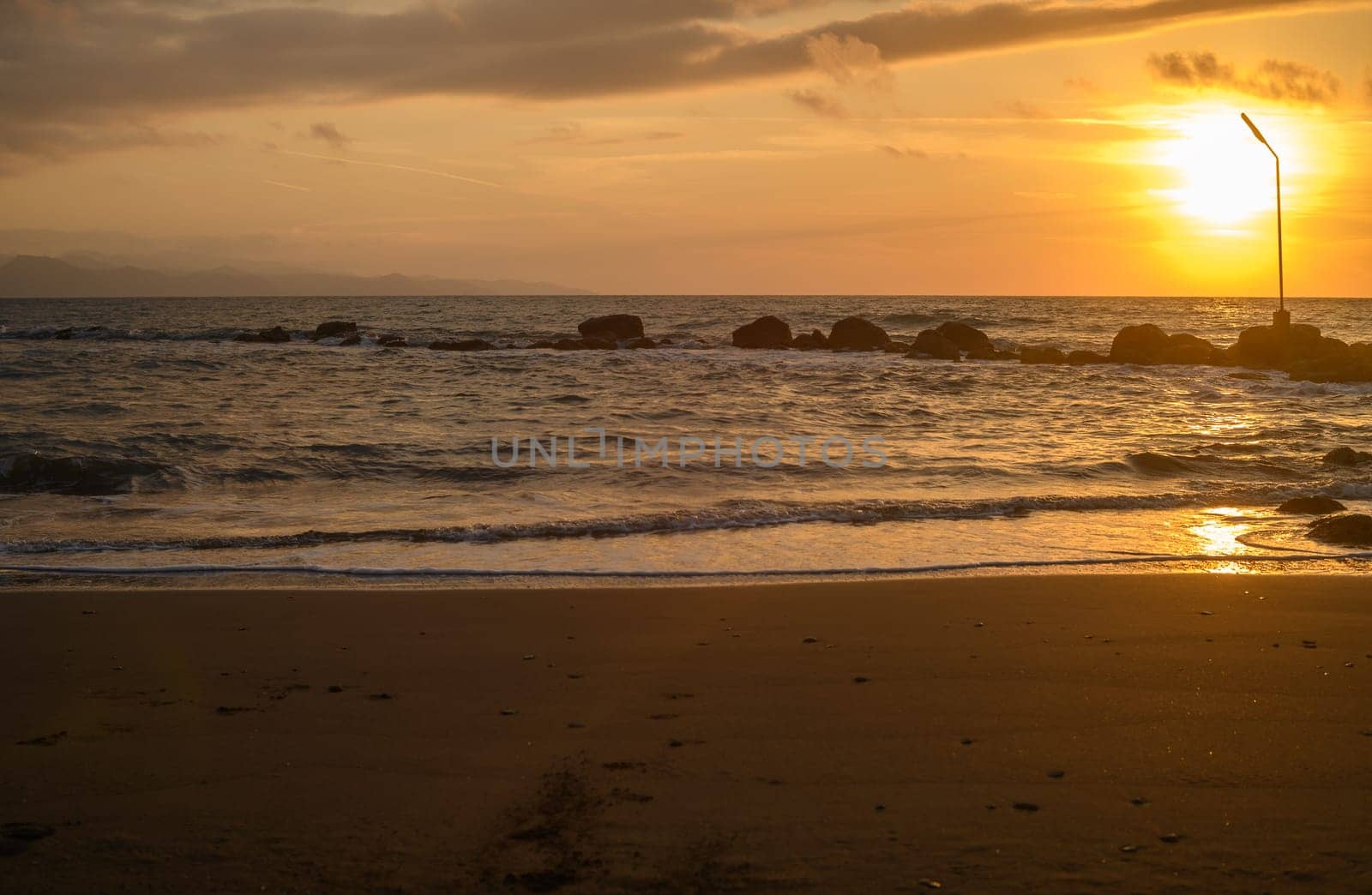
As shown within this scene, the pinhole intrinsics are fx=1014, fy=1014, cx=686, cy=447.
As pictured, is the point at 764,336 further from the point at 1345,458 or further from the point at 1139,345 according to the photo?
the point at 1345,458

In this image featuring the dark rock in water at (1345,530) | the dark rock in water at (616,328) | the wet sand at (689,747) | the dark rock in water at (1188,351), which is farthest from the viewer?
the dark rock in water at (616,328)

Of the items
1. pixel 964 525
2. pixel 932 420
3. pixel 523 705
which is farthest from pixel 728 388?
pixel 523 705

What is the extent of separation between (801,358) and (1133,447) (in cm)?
2072

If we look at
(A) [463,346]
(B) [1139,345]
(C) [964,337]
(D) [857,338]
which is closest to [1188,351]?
(B) [1139,345]

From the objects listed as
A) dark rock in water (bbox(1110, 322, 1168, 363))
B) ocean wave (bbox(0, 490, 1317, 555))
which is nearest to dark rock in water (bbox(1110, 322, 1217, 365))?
dark rock in water (bbox(1110, 322, 1168, 363))

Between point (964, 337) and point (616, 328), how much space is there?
15.6 metres

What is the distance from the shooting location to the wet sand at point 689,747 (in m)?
3.45

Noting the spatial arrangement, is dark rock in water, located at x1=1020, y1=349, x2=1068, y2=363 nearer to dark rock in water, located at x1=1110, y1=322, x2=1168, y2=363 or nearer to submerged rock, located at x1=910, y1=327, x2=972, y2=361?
dark rock in water, located at x1=1110, y1=322, x2=1168, y2=363

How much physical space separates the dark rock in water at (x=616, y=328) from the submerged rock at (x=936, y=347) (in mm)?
13669

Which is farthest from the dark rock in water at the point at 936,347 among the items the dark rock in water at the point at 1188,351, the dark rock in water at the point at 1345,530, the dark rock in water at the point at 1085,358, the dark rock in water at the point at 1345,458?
the dark rock in water at the point at 1345,530

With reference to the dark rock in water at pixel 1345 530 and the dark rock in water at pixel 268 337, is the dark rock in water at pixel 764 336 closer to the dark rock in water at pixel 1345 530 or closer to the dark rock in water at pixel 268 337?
the dark rock in water at pixel 268 337

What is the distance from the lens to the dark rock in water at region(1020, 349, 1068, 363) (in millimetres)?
32938

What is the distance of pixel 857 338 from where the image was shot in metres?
39.7

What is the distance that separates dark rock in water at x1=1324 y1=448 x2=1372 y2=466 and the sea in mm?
338
